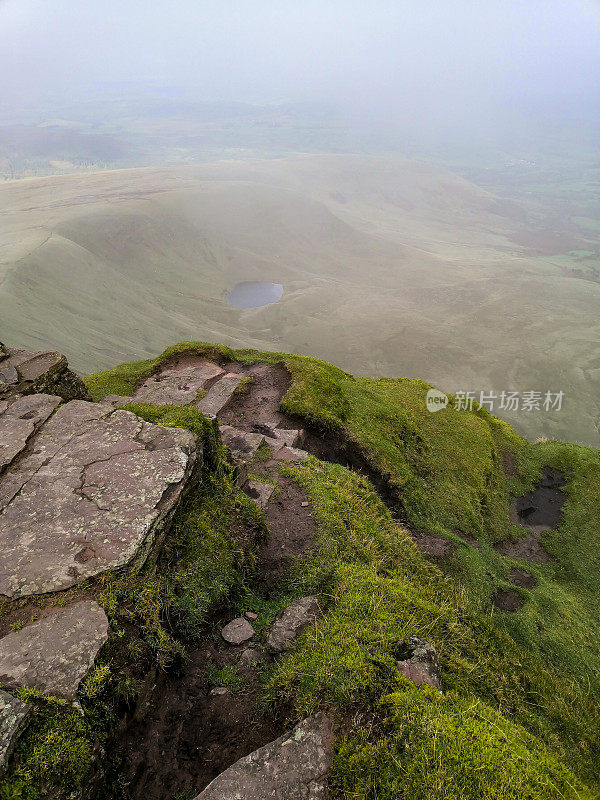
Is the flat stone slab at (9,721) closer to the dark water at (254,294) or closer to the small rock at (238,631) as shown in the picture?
the small rock at (238,631)

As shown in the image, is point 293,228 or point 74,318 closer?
point 74,318

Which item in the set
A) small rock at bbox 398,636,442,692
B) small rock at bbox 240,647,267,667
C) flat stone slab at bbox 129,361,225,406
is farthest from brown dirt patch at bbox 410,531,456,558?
flat stone slab at bbox 129,361,225,406

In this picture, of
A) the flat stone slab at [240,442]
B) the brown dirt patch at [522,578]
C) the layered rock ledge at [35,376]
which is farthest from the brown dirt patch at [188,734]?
the brown dirt patch at [522,578]

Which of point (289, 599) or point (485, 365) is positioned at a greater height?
point (289, 599)

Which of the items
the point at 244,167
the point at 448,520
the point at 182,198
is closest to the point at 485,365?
the point at 448,520

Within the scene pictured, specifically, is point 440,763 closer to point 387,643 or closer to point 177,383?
point 387,643

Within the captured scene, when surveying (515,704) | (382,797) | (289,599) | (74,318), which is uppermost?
(382,797)

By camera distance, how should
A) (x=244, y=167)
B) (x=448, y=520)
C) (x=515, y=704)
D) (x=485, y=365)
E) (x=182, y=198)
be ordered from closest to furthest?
1. (x=515, y=704)
2. (x=448, y=520)
3. (x=485, y=365)
4. (x=182, y=198)
5. (x=244, y=167)

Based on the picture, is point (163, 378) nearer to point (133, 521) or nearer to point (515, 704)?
point (133, 521)
